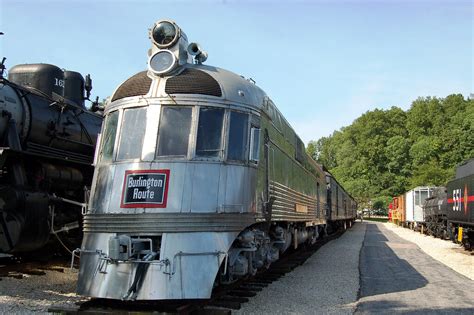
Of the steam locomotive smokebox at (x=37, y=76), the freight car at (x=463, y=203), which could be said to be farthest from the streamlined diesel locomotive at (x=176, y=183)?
the freight car at (x=463, y=203)

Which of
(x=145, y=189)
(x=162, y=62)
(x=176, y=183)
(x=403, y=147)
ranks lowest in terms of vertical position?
(x=145, y=189)

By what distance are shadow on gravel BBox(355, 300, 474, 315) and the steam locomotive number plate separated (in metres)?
3.46

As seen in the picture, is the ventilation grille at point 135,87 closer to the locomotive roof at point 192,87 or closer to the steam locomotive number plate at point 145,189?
the locomotive roof at point 192,87

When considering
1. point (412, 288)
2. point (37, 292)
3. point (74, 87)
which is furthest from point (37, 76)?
point (412, 288)

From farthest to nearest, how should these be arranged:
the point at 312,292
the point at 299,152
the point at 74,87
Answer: the point at 299,152 → the point at 74,87 → the point at 312,292

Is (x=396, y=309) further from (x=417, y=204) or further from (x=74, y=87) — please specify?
(x=417, y=204)

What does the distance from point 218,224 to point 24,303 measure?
347 cm

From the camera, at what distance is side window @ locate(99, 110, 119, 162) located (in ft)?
22.1

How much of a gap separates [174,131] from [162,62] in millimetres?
1168

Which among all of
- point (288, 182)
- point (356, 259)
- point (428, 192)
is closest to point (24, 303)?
point (288, 182)

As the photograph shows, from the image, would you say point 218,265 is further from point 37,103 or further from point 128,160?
point 37,103

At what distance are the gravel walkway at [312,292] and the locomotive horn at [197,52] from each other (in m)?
3.94

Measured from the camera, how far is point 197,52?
752cm

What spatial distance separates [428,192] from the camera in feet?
123
